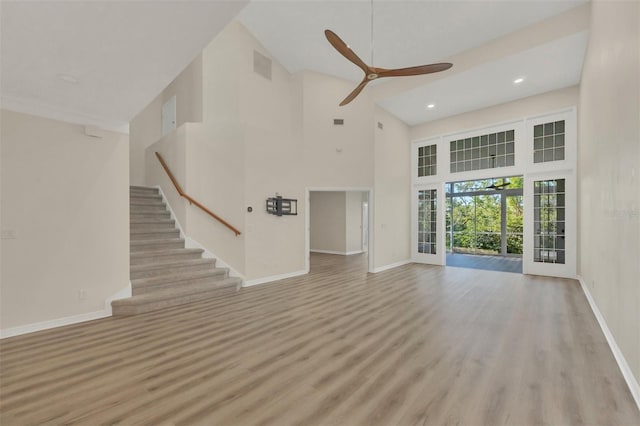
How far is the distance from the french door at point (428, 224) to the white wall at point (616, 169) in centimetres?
339

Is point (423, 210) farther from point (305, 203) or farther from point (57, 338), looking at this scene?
point (57, 338)

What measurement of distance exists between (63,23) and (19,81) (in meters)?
1.46

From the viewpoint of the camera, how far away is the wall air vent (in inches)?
223

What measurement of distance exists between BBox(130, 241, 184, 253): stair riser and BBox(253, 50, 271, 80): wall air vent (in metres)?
3.86

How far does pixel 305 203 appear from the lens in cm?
638

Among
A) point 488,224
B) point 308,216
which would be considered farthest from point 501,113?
point 488,224

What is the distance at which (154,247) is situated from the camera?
507 centimetres

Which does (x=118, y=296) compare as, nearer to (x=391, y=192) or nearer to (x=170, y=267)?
(x=170, y=267)

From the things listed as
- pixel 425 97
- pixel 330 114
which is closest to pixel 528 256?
pixel 425 97

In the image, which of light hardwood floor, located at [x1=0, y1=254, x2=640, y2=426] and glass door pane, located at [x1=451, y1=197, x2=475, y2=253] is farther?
glass door pane, located at [x1=451, y1=197, x2=475, y2=253]

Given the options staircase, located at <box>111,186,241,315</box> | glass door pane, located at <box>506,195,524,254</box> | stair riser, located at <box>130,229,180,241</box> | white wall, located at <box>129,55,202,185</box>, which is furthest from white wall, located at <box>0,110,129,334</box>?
glass door pane, located at <box>506,195,524,254</box>

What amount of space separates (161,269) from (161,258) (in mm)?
385

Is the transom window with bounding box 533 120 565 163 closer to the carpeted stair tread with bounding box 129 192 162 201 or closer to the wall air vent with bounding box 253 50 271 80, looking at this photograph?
the wall air vent with bounding box 253 50 271 80

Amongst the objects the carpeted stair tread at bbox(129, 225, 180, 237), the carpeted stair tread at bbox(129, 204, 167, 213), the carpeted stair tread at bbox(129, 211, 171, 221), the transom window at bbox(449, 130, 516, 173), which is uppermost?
the transom window at bbox(449, 130, 516, 173)
